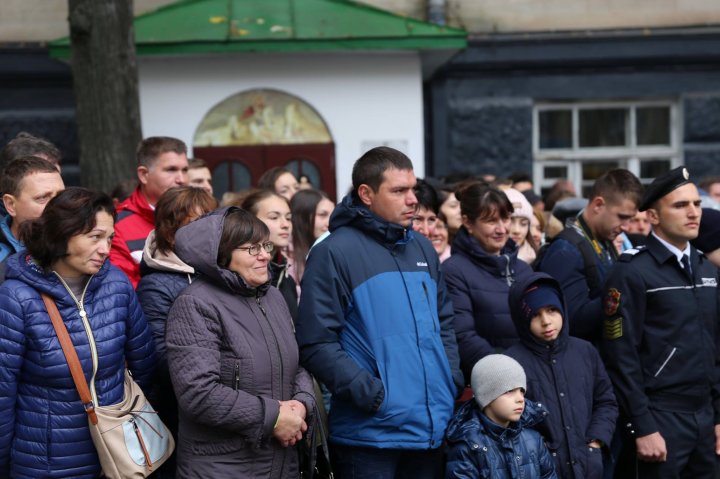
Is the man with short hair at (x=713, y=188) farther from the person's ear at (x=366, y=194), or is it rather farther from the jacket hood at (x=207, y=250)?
the jacket hood at (x=207, y=250)

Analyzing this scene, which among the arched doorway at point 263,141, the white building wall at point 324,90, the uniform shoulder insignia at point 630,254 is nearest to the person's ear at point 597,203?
the uniform shoulder insignia at point 630,254

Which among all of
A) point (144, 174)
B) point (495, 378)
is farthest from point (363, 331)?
point (144, 174)

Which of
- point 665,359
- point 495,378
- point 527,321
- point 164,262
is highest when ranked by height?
point 164,262

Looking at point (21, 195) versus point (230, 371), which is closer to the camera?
point (230, 371)

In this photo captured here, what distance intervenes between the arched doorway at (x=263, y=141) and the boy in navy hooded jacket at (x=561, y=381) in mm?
5377

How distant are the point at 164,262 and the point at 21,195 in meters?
0.70

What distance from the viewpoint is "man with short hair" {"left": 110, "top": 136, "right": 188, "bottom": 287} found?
199 inches

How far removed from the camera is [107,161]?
771cm

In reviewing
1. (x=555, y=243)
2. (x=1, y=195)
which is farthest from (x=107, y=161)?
(x=555, y=243)

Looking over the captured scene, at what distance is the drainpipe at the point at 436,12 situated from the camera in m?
10.3

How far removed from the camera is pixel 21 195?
4.43 meters

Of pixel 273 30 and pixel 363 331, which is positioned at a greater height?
pixel 273 30

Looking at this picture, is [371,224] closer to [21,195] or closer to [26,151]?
[21,195]

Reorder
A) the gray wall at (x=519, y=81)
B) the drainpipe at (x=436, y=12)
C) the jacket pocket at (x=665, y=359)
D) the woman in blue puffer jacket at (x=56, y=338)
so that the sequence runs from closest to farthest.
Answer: the woman in blue puffer jacket at (x=56, y=338) < the jacket pocket at (x=665, y=359) < the drainpipe at (x=436, y=12) < the gray wall at (x=519, y=81)
